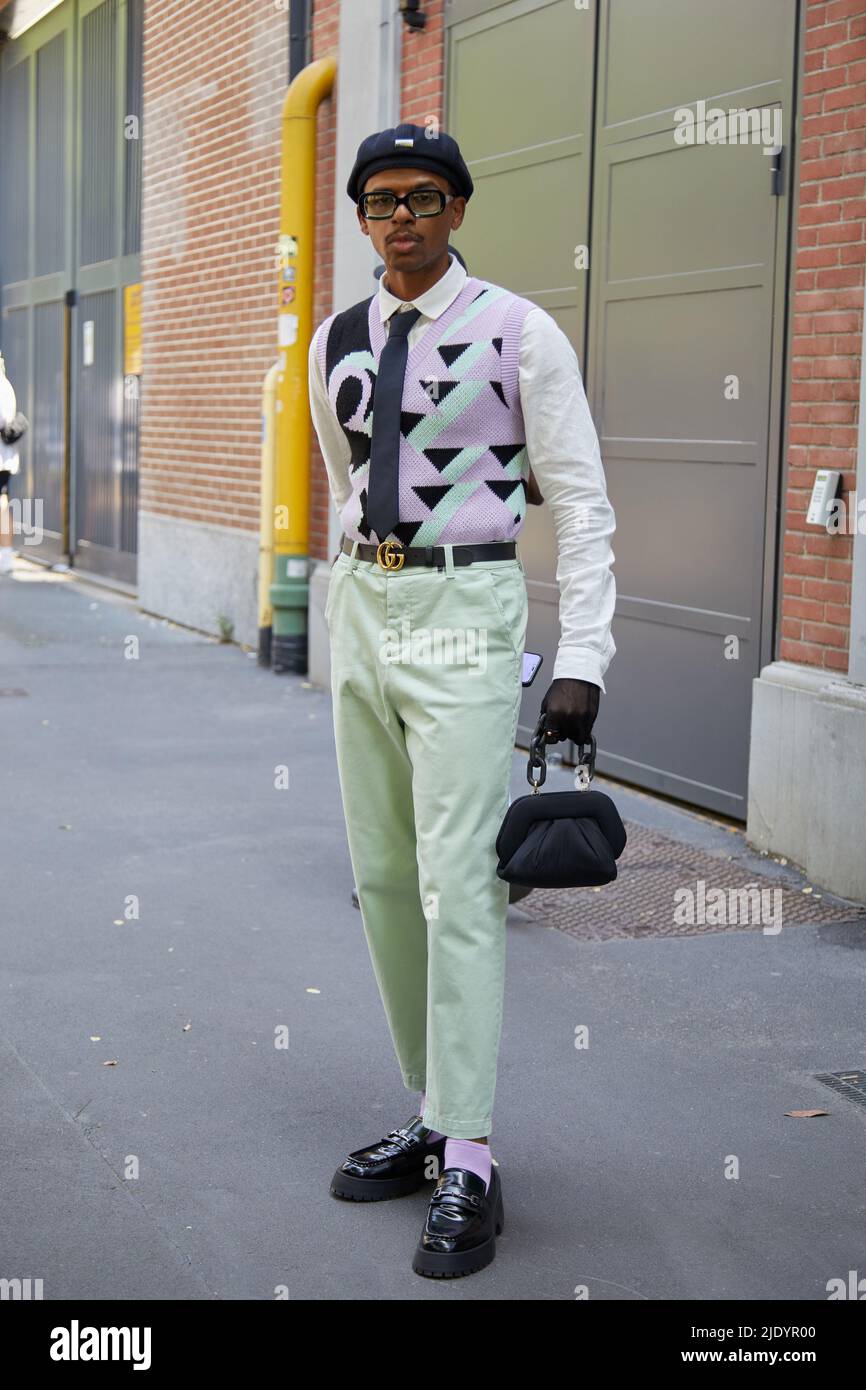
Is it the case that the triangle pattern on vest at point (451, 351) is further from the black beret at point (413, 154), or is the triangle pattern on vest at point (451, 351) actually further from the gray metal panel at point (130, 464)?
the gray metal panel at point (130, 464)

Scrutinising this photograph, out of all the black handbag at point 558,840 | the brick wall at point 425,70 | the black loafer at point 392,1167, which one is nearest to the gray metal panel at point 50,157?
the brick wall at point 425,70

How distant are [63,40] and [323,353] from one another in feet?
52.0

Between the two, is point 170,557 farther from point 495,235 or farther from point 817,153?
point 817,153

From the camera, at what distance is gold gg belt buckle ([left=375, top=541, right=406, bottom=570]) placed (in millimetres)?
3465

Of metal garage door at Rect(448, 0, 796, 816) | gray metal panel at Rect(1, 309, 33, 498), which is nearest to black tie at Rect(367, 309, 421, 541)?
metal garage door at Rect(448, 0, 796, 816)

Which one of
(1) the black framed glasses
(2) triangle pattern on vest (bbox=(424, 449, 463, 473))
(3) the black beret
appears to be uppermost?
(3) the black beret

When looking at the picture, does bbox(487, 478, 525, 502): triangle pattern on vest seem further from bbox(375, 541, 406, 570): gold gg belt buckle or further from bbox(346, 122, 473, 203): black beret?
bbox(346, 122, 473, 203): black beret

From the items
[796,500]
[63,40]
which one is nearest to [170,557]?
[63,40]

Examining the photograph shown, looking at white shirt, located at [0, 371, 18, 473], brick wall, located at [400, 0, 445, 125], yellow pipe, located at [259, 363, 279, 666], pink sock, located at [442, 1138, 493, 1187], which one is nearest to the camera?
pink sock, located at [442, 1138, 493, 1187]

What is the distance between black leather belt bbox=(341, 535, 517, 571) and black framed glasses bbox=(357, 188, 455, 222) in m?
0.63

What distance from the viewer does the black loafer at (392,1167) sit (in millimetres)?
3719

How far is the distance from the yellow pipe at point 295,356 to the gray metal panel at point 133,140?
466 cm

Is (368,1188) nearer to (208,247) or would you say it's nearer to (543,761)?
(543,761)

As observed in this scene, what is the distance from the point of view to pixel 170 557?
14.0 m
